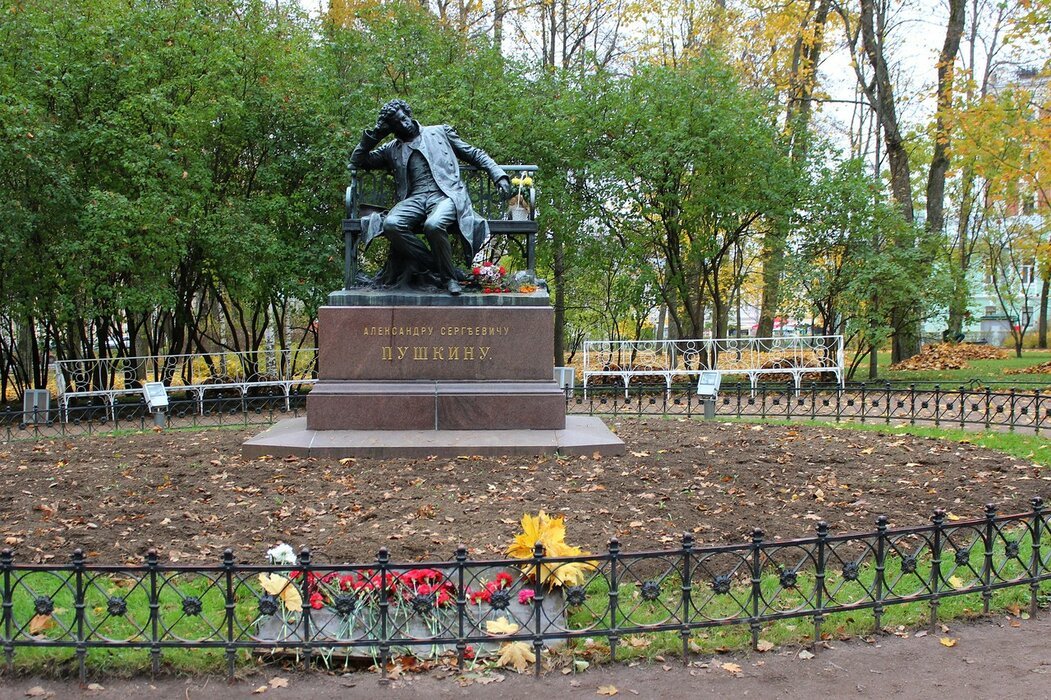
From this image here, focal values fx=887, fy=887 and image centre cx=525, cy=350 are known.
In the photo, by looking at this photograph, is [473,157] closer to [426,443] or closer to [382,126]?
[382,126]

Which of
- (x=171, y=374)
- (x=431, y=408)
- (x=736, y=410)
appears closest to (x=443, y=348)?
(x=431, y=408)

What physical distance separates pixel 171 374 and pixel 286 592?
13.8m

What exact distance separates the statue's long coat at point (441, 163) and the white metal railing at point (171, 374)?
18.4 ft

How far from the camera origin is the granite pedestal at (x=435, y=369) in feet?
30.5

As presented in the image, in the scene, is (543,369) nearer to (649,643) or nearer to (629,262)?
(649,643)

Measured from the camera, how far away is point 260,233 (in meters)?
16.2

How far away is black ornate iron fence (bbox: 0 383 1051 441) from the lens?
1212cm

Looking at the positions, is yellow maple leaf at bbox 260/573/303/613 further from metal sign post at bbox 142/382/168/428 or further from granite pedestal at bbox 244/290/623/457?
metal sign post at bbox 142/382/168/428

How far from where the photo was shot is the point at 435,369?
963cm

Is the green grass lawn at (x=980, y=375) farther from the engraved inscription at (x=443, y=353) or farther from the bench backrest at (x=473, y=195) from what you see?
the engraved inscription at (x=443, y=353)

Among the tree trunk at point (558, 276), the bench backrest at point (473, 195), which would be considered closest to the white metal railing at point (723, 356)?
the tree trunk at point (558, 276)

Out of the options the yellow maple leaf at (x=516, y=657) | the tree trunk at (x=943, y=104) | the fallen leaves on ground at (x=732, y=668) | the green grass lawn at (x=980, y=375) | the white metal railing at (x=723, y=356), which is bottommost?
the fallen leaves on ground at (x=732, y=668)

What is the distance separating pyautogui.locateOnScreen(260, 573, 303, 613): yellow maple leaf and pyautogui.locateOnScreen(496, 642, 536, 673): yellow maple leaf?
101 centimetres

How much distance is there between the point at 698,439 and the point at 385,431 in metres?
3.50
